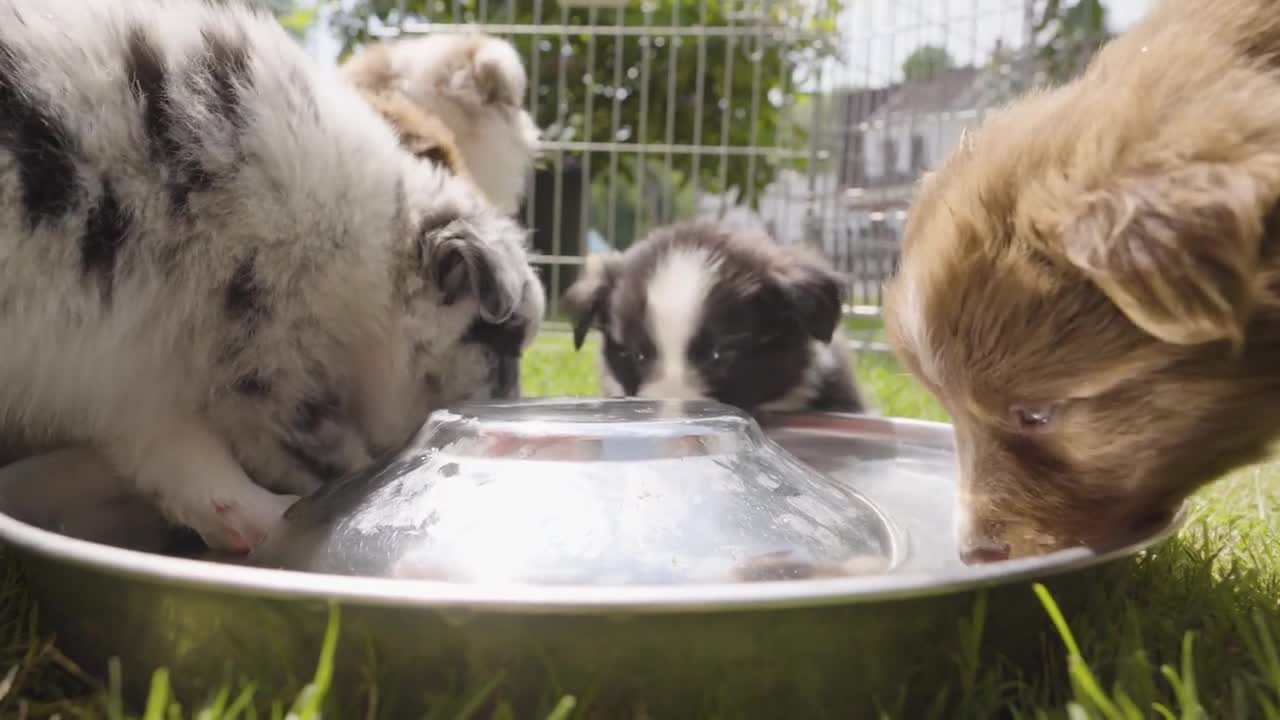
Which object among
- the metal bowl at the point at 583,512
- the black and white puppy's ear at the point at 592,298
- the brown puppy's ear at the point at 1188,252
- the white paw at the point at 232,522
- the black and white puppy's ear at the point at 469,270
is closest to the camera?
the brown puppy's ear at the point at 1188,252

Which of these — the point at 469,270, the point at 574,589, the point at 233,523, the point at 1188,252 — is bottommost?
the point at 233,523

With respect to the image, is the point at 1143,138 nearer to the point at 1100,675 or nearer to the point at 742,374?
the point at 1100,675

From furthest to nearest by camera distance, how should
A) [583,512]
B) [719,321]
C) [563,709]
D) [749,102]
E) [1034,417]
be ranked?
[749,102]
[719,321]
[1034,417]
[583,512]
[563,709]

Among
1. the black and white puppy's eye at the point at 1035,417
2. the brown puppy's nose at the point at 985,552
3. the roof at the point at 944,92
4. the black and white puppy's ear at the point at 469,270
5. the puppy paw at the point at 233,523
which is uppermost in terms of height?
the roof at the point at 944,92

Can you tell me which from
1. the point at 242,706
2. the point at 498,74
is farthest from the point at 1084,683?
the point at 498,74

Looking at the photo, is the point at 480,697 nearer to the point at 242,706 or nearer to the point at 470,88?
the point at 242,706

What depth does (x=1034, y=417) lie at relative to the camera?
1.74 meters

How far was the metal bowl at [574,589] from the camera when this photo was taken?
3.85 ft

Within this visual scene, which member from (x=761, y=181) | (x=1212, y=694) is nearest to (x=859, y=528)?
(x=1212, y=694)

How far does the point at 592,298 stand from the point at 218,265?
180 centimetres

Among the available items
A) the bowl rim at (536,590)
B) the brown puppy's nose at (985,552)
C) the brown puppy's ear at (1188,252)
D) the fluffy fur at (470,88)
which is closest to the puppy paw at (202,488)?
the bowl rim at (536,590)

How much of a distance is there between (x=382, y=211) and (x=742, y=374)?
1.46 meters

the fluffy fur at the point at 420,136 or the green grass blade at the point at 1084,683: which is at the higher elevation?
the fluffy fur at the point at 420,136

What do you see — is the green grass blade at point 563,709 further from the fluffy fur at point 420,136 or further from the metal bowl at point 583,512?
the fluffy fur at point 420,136
